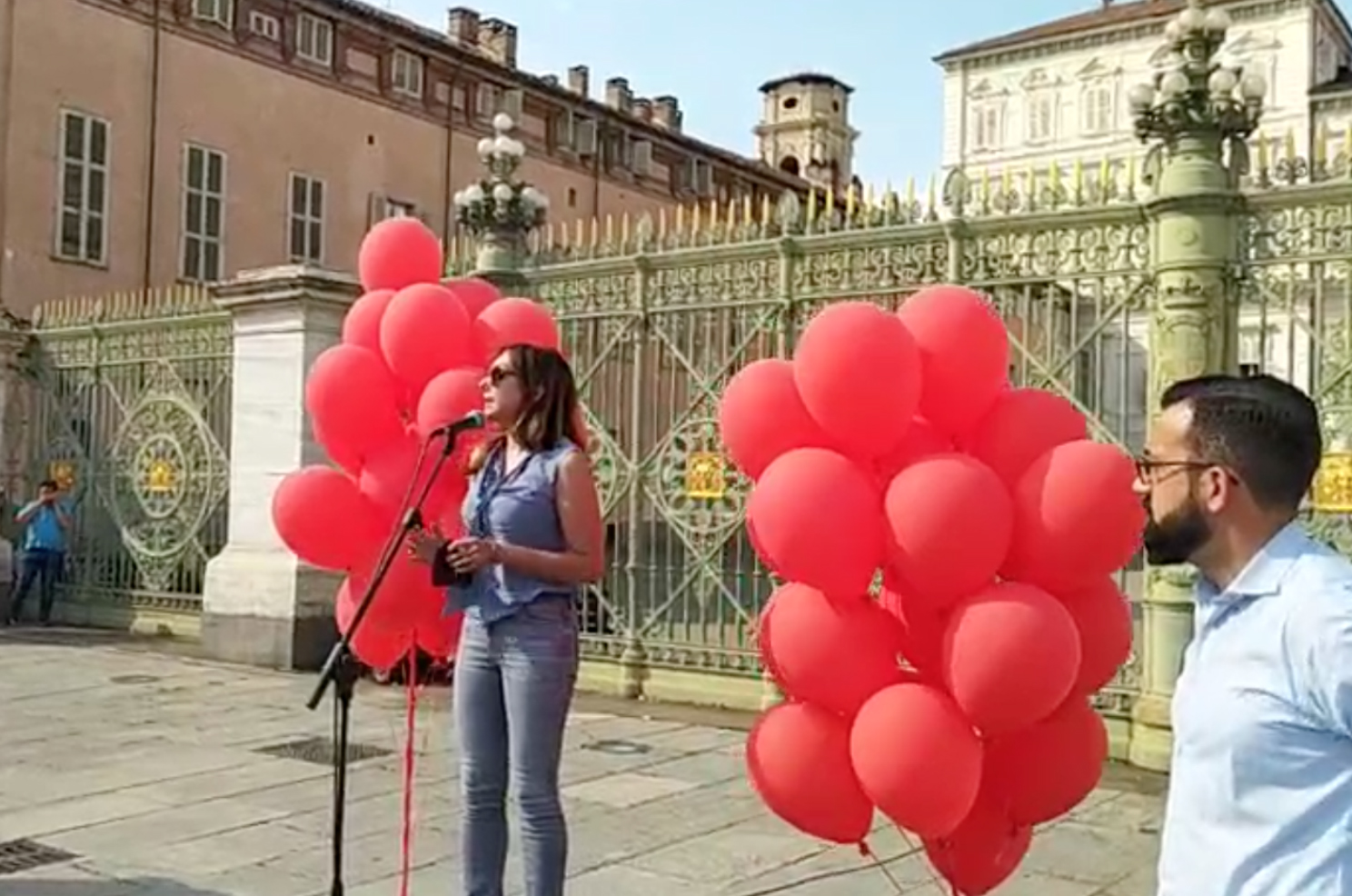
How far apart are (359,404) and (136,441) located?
30.1 ft

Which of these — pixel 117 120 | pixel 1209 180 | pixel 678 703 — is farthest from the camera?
pixel 117 120

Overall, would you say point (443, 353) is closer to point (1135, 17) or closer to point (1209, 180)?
point (1209, 180)

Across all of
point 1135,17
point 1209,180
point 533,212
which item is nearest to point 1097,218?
point 1209,180

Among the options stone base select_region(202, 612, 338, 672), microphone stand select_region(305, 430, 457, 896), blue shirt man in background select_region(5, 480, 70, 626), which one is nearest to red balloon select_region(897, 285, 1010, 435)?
microphone stand select_region(305, 430, 457, 896)

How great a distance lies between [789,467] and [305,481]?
2.13 meters

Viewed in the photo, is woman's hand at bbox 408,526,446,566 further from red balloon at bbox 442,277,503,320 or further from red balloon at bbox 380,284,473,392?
red balloon at bbox 442,277,503,320

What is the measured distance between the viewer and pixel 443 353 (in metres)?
5.14

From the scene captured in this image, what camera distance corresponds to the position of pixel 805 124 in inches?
2025

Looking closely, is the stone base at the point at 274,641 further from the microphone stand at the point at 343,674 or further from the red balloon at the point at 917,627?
the red balloon at the point at 917,627

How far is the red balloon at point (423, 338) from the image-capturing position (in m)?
5.12

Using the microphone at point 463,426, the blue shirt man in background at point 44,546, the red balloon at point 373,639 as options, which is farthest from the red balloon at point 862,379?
the blue shirt man in background at point 44,546

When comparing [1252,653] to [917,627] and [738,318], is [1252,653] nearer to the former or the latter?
[917,627]

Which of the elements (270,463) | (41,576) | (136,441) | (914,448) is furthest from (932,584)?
(41,576)

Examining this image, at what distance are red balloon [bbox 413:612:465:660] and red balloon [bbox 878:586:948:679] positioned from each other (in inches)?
67.8
